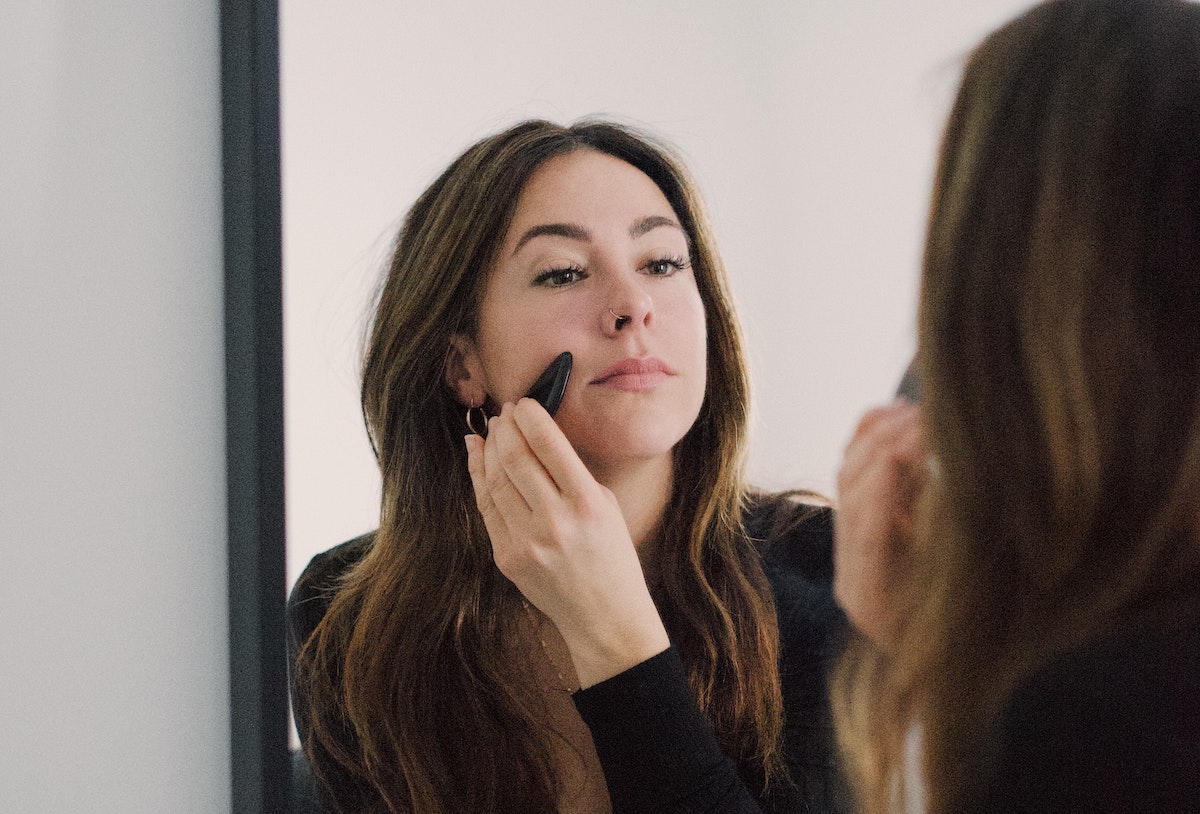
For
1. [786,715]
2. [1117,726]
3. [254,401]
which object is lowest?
[786,715]

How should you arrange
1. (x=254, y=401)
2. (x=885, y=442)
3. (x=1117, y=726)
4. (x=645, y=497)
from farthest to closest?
1. (x=254, y=401)
2. (x=645, y=497)
3. (x=885, y=442)
4. (x=1117, y=726)

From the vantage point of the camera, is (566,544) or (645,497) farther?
(645,497)

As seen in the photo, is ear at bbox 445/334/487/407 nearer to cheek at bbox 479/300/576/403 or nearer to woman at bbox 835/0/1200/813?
cheek at bbox 479/300/576/403

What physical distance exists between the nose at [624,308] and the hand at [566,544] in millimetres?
76

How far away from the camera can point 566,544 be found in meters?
0.58

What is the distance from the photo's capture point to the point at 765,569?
63cm

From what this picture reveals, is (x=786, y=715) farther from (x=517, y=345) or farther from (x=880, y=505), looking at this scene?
(x=517, y=345)

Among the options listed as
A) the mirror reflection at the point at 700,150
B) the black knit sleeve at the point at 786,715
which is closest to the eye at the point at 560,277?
the mirror reflection at the point at 700,150

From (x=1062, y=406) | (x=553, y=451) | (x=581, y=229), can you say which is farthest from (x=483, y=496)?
(x=1062, y=406)

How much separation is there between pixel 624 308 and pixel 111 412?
0.52 meters

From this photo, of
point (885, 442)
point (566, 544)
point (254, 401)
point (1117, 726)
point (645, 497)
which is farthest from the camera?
point (254, 401)

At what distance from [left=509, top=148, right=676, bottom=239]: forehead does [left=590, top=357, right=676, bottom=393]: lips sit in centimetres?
10

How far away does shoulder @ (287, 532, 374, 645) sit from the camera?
80 centimetres

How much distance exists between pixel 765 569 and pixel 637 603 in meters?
0.12
